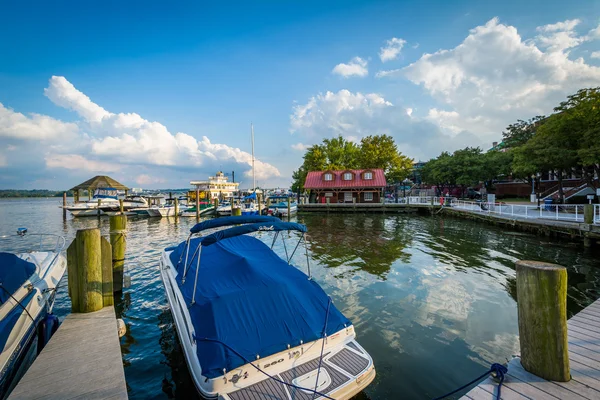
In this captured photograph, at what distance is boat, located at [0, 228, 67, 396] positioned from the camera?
4.73 meters

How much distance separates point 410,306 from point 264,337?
19.4ft

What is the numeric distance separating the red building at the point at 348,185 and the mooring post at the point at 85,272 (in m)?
38.8

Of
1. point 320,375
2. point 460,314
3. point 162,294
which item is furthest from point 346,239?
point 320,375

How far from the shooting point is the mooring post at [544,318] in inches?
135

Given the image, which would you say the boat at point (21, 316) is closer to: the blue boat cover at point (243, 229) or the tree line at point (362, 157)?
the blue boat cover at point (243, 229)

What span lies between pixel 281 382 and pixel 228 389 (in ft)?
2.49

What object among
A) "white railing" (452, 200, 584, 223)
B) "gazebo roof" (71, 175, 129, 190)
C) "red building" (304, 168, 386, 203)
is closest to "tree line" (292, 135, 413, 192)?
"red building" (304, 168, 386, 203)

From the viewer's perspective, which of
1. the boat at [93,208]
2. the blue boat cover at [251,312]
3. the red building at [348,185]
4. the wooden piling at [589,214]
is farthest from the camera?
the red building at [348,185]

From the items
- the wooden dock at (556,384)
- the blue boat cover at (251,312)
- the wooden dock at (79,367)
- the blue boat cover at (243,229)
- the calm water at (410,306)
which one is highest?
the blue boat cover at (243,229)

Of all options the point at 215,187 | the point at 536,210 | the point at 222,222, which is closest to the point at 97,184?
the point at 215,187

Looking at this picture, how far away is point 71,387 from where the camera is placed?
370 centimetres

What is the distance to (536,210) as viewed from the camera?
2489cm

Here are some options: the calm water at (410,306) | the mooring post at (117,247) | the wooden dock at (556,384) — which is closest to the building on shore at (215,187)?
the calm water at (410,306)

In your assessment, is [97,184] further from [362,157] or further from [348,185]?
[362,157]
